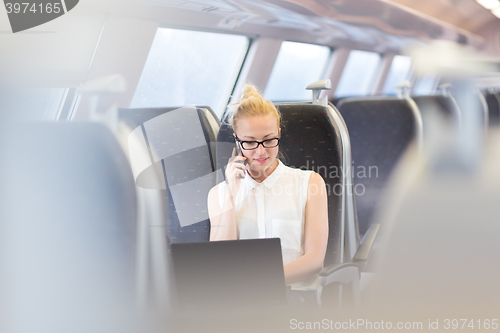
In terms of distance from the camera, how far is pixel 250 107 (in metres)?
0.86

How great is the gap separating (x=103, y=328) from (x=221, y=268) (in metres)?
0.19

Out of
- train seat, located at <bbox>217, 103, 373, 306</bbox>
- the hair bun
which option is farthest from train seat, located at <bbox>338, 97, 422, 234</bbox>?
the hair bun

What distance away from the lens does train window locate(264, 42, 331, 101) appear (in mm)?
936

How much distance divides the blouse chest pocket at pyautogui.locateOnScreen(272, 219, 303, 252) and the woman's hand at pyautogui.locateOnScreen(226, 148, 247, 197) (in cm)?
11

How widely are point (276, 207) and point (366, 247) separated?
1.00ft

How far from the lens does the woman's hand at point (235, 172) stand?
33.1 inches

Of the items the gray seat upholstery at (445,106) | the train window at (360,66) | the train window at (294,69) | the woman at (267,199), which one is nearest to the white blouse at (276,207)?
the woman at (267,199)

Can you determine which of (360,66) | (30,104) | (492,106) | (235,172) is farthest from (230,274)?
(492,106)

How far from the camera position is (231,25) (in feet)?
2.88

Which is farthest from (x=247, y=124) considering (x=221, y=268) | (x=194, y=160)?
(x=221, y=268)

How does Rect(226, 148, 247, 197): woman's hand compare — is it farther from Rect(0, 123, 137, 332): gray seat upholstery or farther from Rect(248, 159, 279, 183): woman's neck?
Rect(0, 123, 137, 332): gray seat upholstery

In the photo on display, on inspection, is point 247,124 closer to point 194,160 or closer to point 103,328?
point 194,160

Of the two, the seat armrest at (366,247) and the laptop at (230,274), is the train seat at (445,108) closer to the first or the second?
the seat armrest at (366,247)

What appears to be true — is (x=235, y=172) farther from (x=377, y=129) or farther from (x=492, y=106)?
(x=377, y=129)
